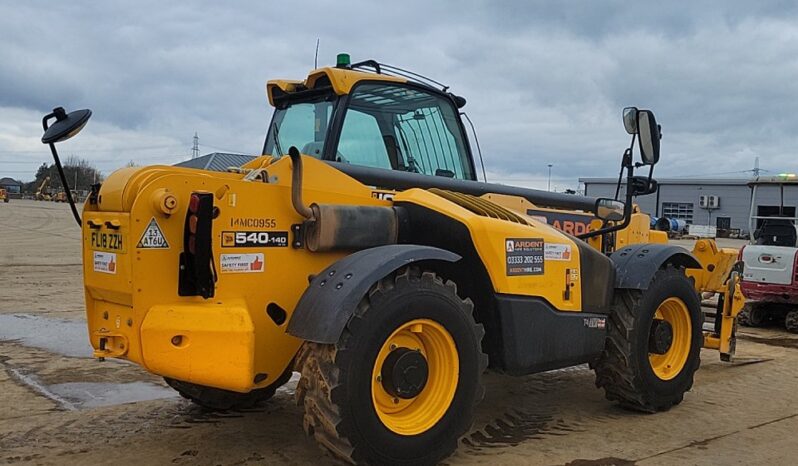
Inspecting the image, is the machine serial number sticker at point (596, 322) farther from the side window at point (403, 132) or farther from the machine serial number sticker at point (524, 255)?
the side window at point (403, 132)

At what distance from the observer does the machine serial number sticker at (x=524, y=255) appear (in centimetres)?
460

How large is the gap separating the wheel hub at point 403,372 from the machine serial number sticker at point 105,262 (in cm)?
152

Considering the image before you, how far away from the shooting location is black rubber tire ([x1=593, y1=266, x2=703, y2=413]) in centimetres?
540

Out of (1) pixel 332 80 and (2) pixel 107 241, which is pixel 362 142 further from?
(2) pixel 107 241

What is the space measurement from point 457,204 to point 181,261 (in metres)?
1.75

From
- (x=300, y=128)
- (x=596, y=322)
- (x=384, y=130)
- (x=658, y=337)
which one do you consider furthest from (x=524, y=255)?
(x=300, y=128)

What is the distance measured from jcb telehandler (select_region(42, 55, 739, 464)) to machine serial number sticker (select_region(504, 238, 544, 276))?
0.01 meters

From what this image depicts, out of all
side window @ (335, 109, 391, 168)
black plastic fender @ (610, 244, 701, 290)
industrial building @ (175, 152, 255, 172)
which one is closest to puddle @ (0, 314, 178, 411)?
industrial building @ (175, 152, 255, 172)

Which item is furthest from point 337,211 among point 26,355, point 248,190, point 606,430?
point 26,355

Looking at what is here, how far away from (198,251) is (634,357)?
3.28 m

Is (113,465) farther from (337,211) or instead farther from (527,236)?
(527,236)

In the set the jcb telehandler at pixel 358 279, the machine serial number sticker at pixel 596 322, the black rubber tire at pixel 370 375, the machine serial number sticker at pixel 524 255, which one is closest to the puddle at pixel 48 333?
the jcb telehandler at pixel 358 279

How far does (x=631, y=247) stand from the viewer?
592cm

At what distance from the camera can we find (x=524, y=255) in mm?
4699
